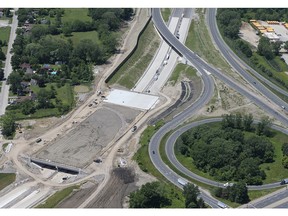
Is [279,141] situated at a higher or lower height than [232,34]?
lower

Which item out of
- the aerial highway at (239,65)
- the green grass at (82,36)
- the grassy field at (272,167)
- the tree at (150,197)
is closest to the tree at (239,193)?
the grassy field at (272,167)

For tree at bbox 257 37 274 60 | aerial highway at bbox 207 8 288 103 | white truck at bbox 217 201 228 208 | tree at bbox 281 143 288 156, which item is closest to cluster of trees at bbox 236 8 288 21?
aerial highway at bbox 207 8 288 103

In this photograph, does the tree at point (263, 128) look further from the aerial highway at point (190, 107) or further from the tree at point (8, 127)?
the tree at point (8, 127)

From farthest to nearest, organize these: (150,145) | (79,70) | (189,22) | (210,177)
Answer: (189,22)
(79,70)
(150,145)
(210,177)

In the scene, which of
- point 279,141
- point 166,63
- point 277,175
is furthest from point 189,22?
point 277,175

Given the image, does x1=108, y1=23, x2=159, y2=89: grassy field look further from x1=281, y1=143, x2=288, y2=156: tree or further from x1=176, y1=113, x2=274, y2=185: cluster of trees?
x1=281, y1=143, x2=288, y2=156: tree

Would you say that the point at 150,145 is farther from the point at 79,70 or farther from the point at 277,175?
the point at 79,70
